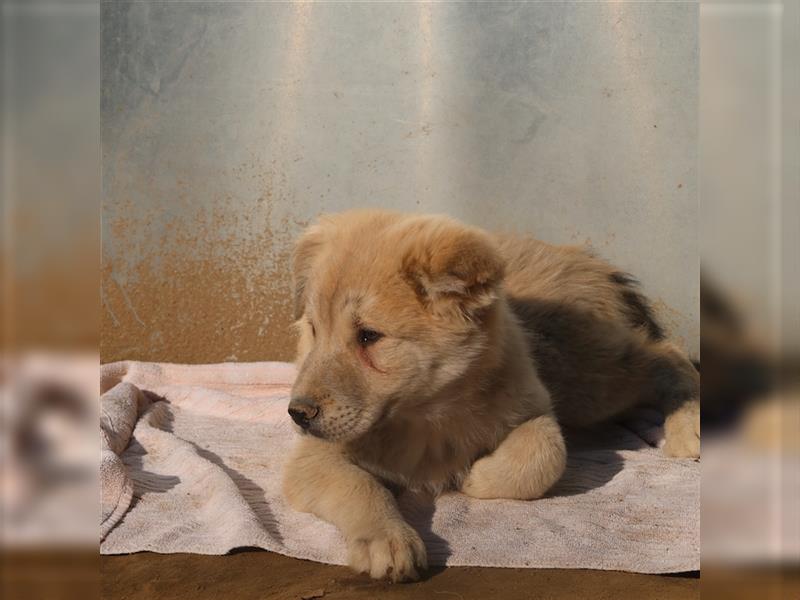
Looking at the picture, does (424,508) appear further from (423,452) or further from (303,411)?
(303,411)

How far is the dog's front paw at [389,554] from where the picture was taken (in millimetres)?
A: 2766

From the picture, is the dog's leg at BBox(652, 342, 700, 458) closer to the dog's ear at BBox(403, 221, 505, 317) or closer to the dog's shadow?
the dog's shadow

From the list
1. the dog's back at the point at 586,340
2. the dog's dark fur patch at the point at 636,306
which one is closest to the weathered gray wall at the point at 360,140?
the dog's dark fur patch at the point at 636,306

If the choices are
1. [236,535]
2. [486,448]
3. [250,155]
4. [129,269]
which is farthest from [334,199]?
[236,535]

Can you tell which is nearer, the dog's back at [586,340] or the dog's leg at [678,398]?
the dog's leg at [678,398]

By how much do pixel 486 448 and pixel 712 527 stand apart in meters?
2.13

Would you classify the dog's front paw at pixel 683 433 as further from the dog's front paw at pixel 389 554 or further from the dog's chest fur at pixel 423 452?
the dog's front paw at pixel 389 554

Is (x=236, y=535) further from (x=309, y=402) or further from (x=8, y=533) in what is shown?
(x=8, y=533)

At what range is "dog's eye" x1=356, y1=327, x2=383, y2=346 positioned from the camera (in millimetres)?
3182

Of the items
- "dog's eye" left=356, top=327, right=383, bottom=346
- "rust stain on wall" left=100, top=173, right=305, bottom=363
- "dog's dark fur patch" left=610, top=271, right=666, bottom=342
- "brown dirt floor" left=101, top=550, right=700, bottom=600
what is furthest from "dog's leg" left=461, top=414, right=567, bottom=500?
"rust stain on wall" left=100, top=173, right=305, bottom=363

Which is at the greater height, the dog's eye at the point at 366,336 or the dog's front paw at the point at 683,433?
the dog's eye at the point at 366,336

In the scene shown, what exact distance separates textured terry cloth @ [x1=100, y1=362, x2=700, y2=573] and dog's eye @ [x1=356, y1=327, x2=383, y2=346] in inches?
27.8

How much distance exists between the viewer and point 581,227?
17.9 ft

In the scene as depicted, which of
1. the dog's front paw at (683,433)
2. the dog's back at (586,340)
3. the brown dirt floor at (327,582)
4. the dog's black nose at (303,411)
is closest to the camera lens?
the brown dirt floor at (327,582)
